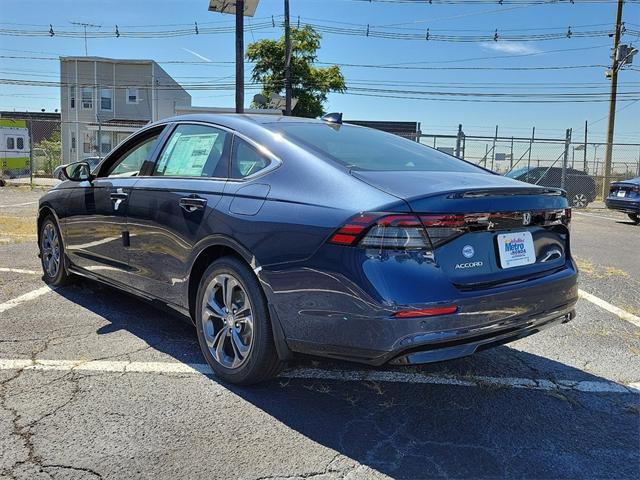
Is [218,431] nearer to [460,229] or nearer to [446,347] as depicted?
[446,347]

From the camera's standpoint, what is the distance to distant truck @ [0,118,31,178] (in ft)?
81.5

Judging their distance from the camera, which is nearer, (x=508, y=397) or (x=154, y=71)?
(x=508, y=397)

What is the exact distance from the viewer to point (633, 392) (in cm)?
336

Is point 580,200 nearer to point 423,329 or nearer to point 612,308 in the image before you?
point 612,308

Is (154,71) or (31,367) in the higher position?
(154,71)

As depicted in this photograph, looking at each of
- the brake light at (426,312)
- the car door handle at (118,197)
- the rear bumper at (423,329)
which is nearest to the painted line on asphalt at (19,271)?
the car door handle at (118,197)

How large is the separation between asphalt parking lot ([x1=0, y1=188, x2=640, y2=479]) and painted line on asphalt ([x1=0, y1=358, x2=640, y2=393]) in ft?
0.04

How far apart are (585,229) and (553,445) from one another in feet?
32.9

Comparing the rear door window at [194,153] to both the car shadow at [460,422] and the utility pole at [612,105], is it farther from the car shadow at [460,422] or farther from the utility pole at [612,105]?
the utility pole at [612,105]

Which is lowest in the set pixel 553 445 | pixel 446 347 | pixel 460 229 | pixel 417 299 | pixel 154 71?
pixel 553 445

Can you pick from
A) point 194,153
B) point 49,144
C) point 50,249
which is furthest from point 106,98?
point 194,153

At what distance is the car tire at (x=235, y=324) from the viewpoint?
3059mm

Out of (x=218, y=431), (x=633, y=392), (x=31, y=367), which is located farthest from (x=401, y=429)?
(x=31, y=367)

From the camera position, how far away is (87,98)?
35.2 metres
